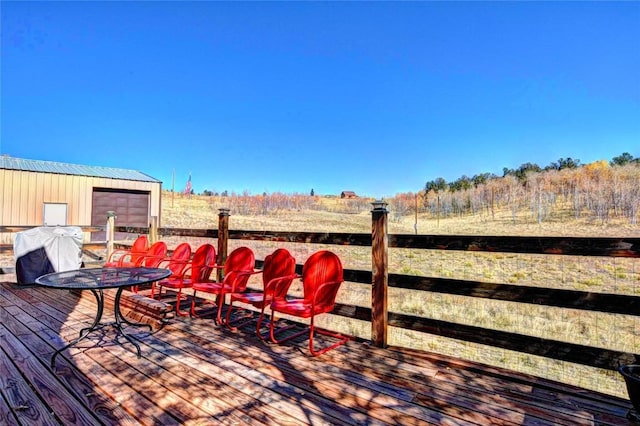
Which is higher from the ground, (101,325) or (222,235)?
(222,235)

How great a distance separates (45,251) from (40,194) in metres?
9.59

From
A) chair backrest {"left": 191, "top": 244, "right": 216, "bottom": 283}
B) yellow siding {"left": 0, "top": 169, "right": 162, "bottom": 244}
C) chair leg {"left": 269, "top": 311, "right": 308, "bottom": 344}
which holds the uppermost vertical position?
yellow siding {"left": 0, "top": 169, "right": 162, "bottom": 244}

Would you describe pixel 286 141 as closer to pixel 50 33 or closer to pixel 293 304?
pixel 50 33

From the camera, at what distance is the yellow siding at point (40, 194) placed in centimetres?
1187

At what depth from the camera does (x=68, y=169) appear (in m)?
13.6

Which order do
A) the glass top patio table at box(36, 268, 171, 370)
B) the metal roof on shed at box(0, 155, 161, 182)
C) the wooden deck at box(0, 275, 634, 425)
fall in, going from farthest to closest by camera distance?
1. the metal roof on shed at box(0, 155, 161, 182)
2. the glass top patio table at box(36, 268, 171, 370)
3. the wooden deck at box(0, 275, 634, 425)

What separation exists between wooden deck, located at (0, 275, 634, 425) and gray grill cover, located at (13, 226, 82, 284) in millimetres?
3164

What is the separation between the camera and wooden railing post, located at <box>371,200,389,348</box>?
107 inches

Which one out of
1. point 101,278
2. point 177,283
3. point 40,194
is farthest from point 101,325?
point 40,194

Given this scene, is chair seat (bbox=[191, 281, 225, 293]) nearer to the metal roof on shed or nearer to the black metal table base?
the black metal table base

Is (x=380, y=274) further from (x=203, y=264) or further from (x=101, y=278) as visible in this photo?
(x=101, y=278)

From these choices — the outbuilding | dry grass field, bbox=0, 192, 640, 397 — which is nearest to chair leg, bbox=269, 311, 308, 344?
dry grass field, bbox=0, 192, 640, 397

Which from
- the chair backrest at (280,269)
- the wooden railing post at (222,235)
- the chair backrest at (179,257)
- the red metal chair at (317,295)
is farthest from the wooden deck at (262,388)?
the wooden railing post at (222,235)

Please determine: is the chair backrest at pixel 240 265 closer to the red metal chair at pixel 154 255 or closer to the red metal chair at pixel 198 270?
the red metal chair at pixel 198 270
